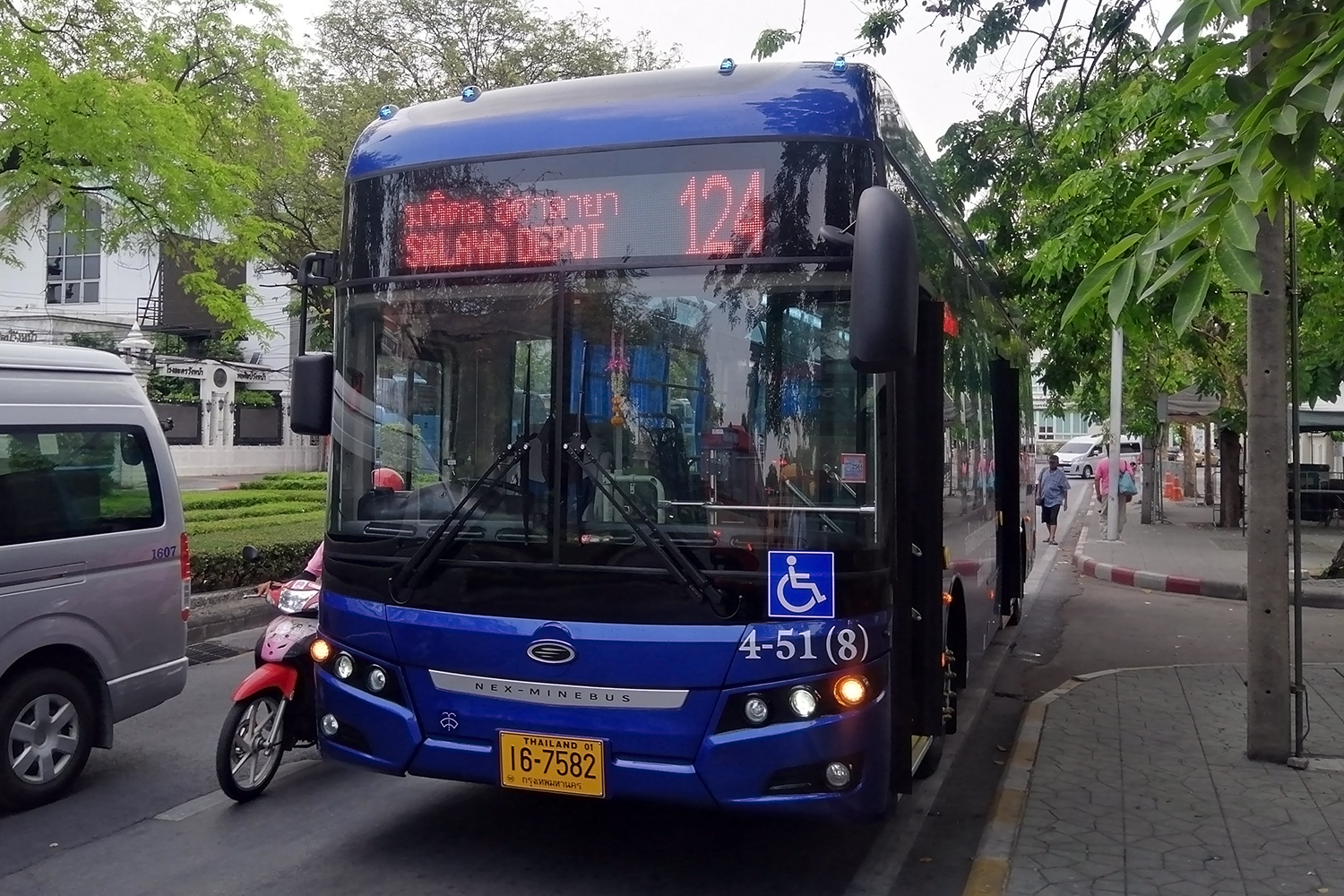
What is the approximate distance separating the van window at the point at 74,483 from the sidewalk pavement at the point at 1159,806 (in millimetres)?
4657

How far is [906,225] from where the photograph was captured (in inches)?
160

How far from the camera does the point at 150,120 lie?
1199 centimetres

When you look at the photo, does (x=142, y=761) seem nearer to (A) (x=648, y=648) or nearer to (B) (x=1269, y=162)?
(A) (x=648, y=648)

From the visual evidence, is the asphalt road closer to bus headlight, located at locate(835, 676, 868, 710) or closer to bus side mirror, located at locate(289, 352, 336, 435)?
bus headlight, located at locate(835, 676, 868, 710)

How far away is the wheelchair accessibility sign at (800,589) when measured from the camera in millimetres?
4258

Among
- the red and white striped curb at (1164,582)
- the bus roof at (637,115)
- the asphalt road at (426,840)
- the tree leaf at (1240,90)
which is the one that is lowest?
the asphalt road at (426,840)

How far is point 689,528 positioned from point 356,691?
159 centimetres

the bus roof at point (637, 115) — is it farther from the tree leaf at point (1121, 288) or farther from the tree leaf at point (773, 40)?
the tree leaf at point (773, 40)

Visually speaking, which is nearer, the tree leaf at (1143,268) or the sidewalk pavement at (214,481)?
the tree leaf at (1143,268)

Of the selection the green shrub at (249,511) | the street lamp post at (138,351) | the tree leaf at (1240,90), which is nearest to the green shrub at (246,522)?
the green shrub at (249,511)

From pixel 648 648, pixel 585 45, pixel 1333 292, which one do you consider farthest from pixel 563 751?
pixel 585 45

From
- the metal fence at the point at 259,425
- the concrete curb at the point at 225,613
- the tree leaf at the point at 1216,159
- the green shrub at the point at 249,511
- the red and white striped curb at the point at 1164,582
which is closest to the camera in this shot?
the tree leaf at the point at 1216,159

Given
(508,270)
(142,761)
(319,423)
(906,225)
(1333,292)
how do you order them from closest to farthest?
(906,225), (508,270), (319,423), (142,761), (1333,292)

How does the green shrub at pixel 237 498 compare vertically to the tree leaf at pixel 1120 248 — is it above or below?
below
